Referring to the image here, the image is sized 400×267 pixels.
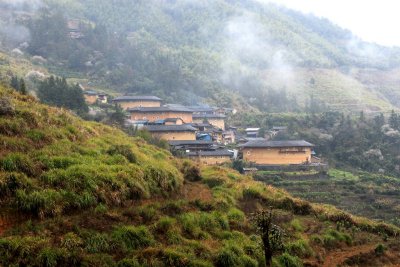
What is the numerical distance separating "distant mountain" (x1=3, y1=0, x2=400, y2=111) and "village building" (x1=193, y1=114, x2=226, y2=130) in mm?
11233

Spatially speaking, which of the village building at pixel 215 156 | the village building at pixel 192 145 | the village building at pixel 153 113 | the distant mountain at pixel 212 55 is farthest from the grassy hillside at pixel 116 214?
the distant mountain at pixel 212 55

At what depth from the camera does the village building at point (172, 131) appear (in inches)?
2016

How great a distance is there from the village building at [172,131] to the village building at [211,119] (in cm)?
1407

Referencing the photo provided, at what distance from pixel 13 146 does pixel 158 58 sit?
8153cm

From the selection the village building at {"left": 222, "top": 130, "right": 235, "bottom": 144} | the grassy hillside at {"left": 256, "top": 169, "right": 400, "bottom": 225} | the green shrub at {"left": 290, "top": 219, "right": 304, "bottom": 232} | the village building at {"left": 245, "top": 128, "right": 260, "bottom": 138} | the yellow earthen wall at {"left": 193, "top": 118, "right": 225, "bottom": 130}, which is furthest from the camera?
the yellow earthen wall at {"left": 193, "top": 118, "right": 225, "bottom": 130}

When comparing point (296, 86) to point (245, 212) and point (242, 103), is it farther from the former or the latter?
point (245, 212)

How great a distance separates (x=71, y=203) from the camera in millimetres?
11930

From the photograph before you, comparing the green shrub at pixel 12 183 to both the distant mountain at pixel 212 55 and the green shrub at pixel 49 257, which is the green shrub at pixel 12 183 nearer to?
the green shrub at pixel 49 257

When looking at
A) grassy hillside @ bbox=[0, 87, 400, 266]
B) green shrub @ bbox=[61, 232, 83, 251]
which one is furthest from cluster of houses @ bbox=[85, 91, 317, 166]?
green shrub @ bbox=[61, 232, 83, 251]

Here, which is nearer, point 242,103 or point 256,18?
point 242,103

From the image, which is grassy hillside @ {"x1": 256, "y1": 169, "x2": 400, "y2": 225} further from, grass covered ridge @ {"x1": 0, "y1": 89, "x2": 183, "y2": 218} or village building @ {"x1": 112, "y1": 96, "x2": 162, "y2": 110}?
village building @ {"x1": 112, "y1": 96, "x2": 162, "y2": 110}

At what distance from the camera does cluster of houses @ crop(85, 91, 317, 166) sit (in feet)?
160

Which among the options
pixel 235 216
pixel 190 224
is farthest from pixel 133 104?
pixel 190 224

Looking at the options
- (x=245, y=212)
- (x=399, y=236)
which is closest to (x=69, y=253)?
(x=245, y=212)
